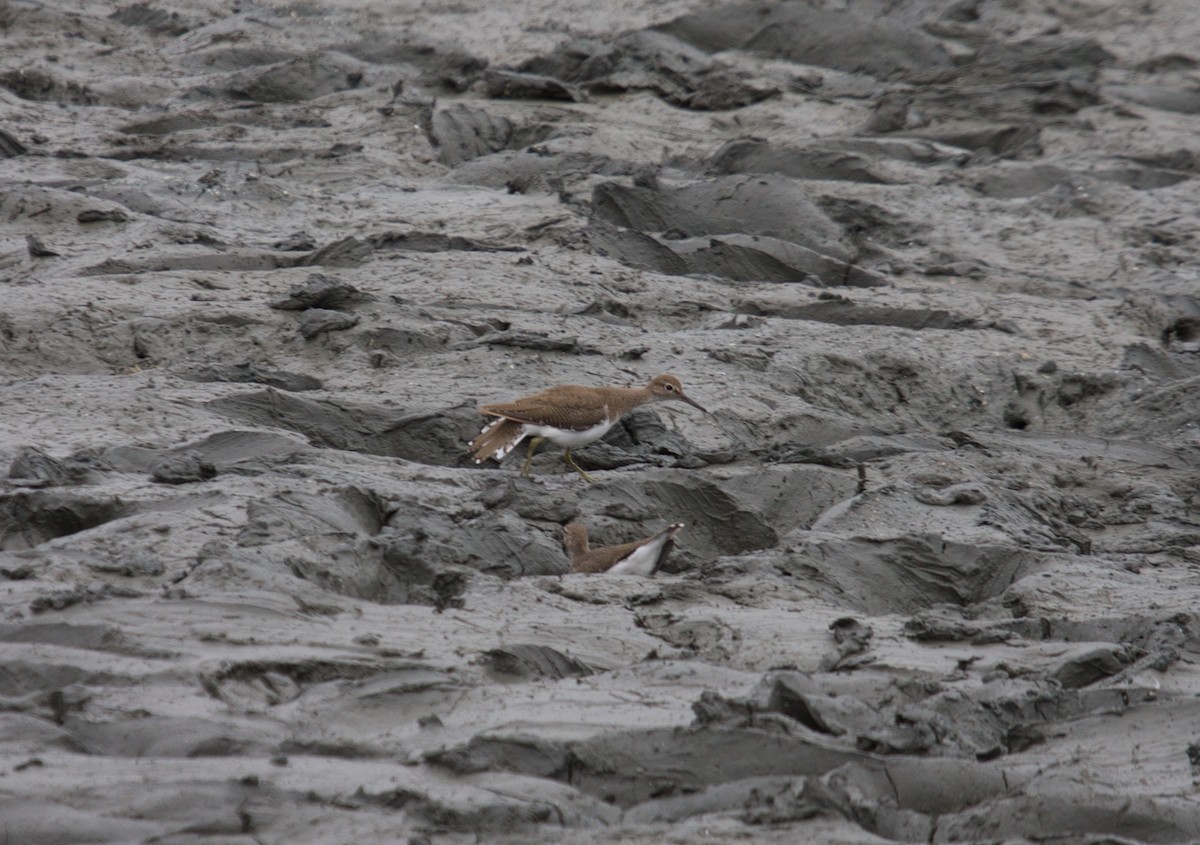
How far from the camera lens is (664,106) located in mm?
12430

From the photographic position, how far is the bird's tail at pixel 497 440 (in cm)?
686

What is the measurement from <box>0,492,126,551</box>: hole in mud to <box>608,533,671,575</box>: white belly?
6.73ft

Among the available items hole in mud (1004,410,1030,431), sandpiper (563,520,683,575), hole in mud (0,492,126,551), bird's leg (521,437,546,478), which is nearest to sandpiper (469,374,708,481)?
bird's leg (521,437,546,478)

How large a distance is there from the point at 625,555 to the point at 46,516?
7.57 ft

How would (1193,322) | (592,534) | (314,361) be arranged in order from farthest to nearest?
(1193,322), (314,361), (592,534)

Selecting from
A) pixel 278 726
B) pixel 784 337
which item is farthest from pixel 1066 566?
pixel 278 726

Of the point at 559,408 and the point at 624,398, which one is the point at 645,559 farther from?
the point at 624,398

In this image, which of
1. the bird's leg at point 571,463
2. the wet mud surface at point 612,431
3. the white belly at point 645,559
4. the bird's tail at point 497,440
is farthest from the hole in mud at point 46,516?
the bird's leg at point 571,463

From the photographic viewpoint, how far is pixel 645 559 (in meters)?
6.00

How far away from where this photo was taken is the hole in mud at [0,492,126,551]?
5.38 meters

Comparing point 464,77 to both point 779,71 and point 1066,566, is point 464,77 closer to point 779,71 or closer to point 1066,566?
point 779,71

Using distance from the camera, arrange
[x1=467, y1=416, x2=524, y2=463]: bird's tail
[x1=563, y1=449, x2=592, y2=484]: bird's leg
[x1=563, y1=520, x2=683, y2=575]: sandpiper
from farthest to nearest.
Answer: [x1=563, y1=449, x2=592, y2=484]: bird's leg < [x1=467, y1=416, x2=524, y2=463]: bird's tail < [x1=563, y1=520, x2=683, y2=575]: sandpiper

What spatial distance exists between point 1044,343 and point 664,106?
187 inches

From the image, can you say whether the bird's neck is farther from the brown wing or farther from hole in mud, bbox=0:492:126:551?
hole in mud, bbox=0:492:126:551
